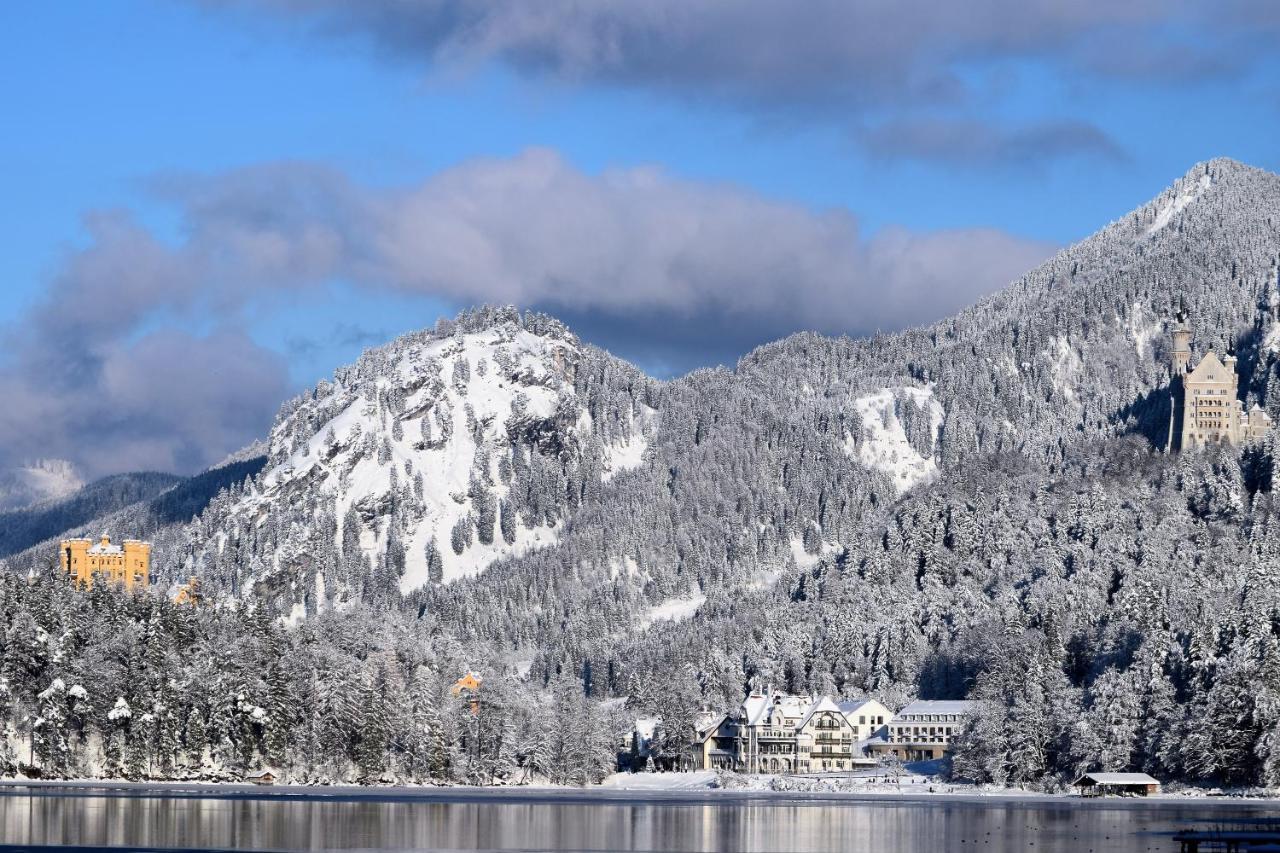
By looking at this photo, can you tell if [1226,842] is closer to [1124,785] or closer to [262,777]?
[1124,785]

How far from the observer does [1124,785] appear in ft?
604

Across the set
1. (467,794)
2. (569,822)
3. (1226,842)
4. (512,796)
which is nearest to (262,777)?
(467,794)

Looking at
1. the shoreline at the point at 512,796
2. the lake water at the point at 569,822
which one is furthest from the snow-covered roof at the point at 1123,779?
the lake water at the point at 569,822

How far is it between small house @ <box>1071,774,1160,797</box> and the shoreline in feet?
8.02

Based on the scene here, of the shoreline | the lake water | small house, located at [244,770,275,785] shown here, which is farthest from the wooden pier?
small house, located at [244,770,275,785]

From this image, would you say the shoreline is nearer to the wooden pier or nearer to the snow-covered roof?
the snow-covered roof

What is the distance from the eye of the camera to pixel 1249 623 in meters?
193

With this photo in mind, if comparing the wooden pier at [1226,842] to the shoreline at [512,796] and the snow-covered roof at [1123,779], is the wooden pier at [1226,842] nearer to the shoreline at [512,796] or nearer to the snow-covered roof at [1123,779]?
the shoreline at [512,796]

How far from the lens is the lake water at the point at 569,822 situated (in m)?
114

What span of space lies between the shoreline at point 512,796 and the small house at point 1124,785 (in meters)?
2.44

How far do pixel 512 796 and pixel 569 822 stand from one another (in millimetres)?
43046

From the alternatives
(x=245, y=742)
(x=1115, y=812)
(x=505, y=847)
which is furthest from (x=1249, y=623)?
(x=505, y=847)

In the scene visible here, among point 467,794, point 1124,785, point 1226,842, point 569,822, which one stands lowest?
point 467,794

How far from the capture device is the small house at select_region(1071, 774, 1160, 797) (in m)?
183
